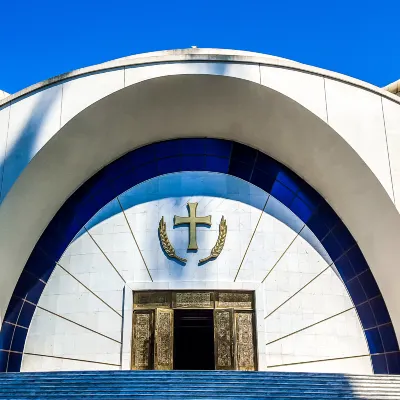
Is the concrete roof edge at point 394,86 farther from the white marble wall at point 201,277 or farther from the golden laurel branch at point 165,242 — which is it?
the golden laurel branch at point 165,242

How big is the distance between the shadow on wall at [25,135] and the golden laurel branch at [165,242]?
2552mm

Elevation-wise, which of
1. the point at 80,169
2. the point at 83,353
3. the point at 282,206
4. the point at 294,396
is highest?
the point at 80,169

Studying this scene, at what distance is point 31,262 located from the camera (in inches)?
407

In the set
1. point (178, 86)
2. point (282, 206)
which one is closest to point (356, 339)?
point (282, 206)

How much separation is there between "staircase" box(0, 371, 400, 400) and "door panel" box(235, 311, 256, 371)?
7.78 feet

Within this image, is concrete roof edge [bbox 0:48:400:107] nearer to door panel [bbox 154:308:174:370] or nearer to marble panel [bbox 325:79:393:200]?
marble panel [bbox 325:79:393:200]

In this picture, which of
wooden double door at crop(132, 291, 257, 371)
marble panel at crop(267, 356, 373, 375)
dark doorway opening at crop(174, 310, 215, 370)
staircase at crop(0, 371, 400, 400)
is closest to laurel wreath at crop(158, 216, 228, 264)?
wooden double door at crop(132, 291, 257, 371)

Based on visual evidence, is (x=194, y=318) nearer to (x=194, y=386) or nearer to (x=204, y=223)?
(x=204, y=223)

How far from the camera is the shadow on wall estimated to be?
9602mm

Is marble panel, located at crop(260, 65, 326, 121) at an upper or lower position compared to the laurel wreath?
upper

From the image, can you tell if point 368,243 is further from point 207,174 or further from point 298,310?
point 207,174

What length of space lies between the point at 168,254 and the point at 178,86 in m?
2.97

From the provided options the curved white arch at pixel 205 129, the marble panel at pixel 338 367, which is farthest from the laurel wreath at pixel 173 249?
the marble panel at pixel 338 367

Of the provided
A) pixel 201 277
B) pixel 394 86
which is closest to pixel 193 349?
pixel 201 277
